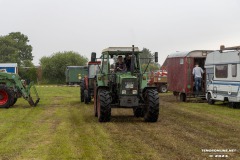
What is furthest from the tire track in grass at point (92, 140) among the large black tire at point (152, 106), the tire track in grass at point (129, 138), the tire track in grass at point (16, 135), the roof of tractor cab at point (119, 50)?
the roof of tractor cab at point (119, 50)

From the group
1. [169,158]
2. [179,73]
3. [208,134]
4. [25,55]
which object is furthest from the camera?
[25,55]

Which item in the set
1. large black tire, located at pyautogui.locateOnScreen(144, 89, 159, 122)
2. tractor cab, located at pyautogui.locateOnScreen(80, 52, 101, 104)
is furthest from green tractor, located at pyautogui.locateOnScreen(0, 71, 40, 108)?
large black tire, located at pyautogui.locateOnScreen(144, 89, 159, 122)

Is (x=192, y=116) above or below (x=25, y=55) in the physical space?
below

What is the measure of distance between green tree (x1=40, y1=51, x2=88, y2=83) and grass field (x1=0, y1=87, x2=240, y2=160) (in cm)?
5567

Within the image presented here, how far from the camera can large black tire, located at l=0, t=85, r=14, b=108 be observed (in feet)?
65.0

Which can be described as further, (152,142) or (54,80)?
(54,80)

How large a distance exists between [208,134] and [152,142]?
6.42ft

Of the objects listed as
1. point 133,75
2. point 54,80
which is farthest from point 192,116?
point 54,80

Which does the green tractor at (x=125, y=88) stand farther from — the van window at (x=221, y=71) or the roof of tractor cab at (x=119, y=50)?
the van window at (x=221, y=71)

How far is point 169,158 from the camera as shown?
841 centimetres

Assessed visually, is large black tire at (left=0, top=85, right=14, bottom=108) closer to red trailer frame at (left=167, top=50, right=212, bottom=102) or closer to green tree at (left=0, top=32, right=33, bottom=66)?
red trailer frame at (left=167, top=50, right=212, bottom=102)

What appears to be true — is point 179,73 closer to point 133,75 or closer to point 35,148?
point 133,75

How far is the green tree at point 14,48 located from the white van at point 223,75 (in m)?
76.1

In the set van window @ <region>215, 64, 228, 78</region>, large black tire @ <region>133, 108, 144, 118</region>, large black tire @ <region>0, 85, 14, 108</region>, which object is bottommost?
large black tire @ <region>133, 108, 144, 118</region>
